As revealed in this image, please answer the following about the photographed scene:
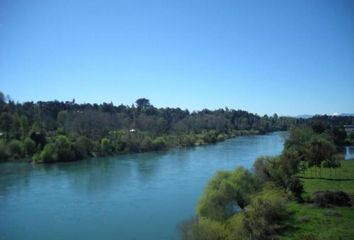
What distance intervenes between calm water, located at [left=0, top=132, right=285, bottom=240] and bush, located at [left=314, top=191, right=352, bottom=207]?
7.46 metres

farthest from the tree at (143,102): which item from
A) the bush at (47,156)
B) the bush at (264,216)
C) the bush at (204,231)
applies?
the bush at (204,231)

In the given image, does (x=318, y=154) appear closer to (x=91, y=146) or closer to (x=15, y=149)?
(x=91, y=146)

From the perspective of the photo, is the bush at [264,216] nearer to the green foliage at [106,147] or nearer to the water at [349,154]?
the water at [349,154]

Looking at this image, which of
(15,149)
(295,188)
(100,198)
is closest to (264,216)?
(295,188)

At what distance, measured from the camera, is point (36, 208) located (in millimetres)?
25984

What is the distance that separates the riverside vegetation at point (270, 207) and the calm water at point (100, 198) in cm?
289

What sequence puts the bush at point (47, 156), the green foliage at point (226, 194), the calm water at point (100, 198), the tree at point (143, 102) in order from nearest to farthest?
the green foliage at point (226, 194)
the calm water at point (100, 198)
the bush at point (47, 156)
the tree at point (143, 102)

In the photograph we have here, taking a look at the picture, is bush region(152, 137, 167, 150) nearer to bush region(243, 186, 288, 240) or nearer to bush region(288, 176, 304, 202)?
bush region(288, 176, 304, 202)

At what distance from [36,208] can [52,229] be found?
16.2 ft

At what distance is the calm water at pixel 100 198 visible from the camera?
21.5 metres

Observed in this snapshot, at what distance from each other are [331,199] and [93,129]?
50.7m

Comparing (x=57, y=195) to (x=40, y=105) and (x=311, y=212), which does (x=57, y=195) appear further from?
(x=40, y=105)

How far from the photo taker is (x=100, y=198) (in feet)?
95.6

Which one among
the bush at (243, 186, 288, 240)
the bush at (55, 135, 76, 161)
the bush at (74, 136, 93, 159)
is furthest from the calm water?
the bush at (74, 136, 93, 159)
